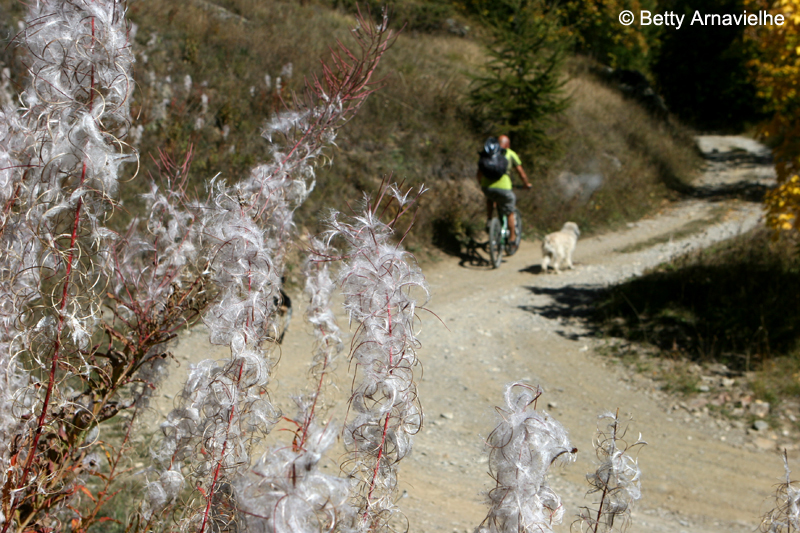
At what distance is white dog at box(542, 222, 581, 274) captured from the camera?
10969 millimetres

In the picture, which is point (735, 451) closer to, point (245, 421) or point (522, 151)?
point (245, 421)

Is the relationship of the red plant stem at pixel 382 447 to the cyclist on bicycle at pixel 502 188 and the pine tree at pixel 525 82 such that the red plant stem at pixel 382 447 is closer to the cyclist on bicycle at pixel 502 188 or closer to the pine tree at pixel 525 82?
the cyclist on bicycle at pixel 502 188

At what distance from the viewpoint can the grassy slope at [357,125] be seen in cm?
999

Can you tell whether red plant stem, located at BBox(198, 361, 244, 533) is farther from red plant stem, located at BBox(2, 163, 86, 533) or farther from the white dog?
the white dog

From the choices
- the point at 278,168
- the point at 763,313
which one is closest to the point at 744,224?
the point at 763,313

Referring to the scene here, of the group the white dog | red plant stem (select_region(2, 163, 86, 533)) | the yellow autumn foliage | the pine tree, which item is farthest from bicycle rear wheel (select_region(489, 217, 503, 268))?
red plant stem (select_region(2, 163, 86, 533))

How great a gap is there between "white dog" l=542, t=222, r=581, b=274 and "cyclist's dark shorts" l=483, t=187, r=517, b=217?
829mm

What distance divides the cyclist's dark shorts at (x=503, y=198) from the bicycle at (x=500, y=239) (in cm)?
19

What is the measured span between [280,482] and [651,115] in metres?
25.4

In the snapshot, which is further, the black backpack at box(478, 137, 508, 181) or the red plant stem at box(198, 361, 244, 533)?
the black backpack at box(478, 137, 508, 181)

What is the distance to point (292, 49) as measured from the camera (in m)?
13.5

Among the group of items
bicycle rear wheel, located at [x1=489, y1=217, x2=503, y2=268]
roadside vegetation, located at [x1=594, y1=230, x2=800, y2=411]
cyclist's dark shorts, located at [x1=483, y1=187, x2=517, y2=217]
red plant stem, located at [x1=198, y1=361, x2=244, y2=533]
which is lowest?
bicycle rear wheel, located at [x1=489, y1=217, x2=503, y2=268]

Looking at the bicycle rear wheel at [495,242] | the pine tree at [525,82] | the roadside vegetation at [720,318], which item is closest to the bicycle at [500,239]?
the bicycle rear wheel at [495,242]

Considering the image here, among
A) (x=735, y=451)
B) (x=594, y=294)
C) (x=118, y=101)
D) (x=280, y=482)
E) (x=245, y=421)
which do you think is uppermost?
(x=118, y=101)
